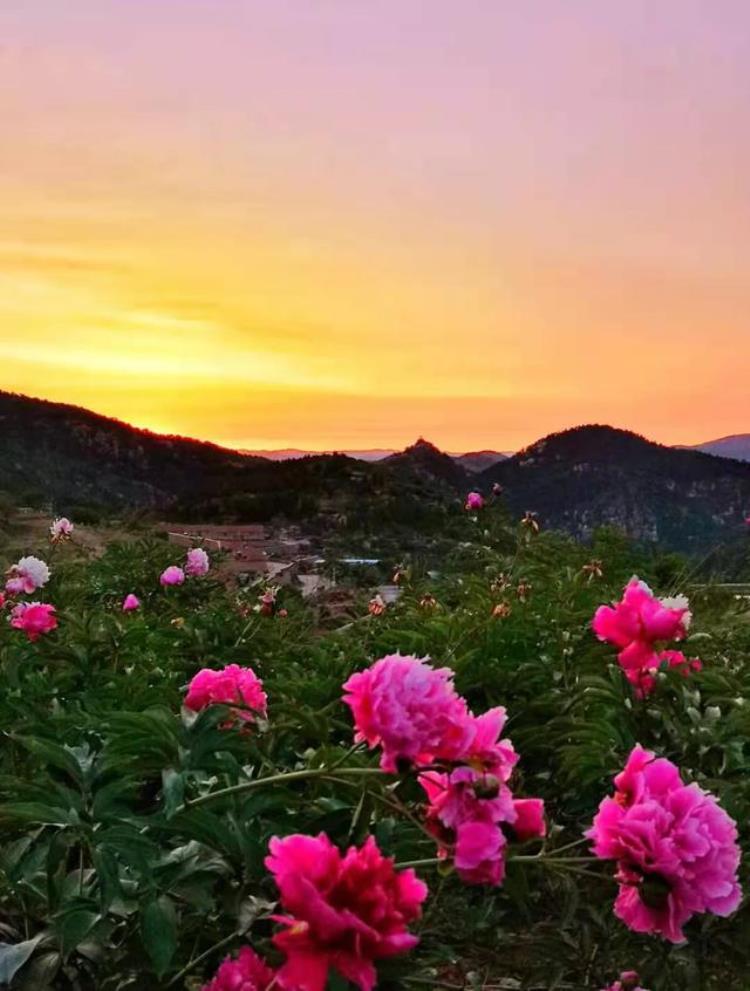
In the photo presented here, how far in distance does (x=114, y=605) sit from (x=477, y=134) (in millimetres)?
3631

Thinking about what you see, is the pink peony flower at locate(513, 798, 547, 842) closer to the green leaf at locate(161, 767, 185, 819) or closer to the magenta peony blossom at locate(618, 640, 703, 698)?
the green leaf at locate(161, 767, 185, 819)

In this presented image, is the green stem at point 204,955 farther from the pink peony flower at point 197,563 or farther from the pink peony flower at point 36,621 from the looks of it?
the pink peony flower at point 197,563

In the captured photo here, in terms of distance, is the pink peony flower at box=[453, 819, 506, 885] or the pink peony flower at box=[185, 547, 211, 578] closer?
the pink peony flower at box=[453, 819, 506, 885]

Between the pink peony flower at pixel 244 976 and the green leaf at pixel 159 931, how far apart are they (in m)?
0.06

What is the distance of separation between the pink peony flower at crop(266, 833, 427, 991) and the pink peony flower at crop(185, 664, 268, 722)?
0.70 meters

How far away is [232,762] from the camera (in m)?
1.41

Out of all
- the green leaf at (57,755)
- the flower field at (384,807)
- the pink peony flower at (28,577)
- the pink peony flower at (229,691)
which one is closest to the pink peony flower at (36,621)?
the flower field at (384,807)

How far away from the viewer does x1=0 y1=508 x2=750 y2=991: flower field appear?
3.58 feet

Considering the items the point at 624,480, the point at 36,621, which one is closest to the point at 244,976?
the point at 36,621

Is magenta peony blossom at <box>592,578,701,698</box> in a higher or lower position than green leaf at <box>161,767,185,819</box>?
higher

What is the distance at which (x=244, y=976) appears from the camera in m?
1.08

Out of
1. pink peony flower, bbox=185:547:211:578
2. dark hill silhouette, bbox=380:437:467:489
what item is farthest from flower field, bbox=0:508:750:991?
dark hill silhouette, bbox=380:437:467:489

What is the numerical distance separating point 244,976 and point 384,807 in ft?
1.13

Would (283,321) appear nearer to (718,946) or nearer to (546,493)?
(546,493)
